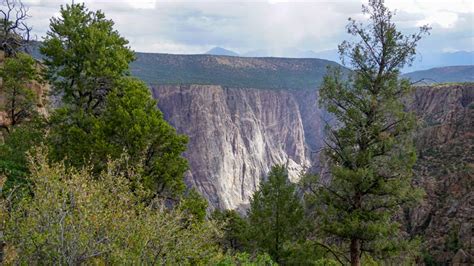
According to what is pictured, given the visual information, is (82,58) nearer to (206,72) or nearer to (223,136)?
(223,136)

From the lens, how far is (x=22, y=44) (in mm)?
28844

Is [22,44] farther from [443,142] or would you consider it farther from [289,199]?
[443,142]

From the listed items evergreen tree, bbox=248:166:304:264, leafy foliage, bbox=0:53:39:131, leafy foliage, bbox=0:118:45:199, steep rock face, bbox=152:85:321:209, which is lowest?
steep rock face, bbox=152:85:321:209

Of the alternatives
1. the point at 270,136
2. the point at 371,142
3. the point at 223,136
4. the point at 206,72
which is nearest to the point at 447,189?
the point at 371,142

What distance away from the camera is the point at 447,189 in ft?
181

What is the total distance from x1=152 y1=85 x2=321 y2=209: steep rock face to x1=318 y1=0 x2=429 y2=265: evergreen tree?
4416 inches

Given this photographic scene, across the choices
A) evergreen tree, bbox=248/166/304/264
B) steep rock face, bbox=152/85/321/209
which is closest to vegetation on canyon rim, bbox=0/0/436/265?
evergreen tree, bbox=248/166/304/264

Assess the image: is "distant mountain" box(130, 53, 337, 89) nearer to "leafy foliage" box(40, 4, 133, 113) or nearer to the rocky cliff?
the rocky cliff

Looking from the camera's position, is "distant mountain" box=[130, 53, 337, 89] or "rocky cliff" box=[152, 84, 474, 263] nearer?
"rocky cliff" box=[152, 84, 474, 263]

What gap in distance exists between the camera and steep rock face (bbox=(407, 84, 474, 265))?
46.5 metres

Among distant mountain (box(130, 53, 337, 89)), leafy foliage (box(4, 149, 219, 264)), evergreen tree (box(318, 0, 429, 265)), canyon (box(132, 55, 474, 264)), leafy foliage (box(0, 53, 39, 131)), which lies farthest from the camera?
distant mountain (box(130, 53, 337, 89))

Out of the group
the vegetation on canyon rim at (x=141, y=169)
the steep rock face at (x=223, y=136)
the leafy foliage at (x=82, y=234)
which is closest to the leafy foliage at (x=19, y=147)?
the vegetation on canyon rim at (x=141, y=169)

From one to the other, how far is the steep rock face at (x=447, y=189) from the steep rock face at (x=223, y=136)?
73332 millimetres

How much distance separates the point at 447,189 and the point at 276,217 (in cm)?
3715
